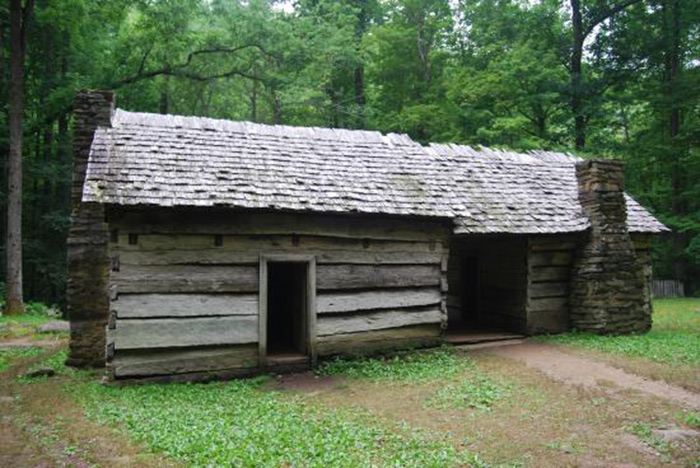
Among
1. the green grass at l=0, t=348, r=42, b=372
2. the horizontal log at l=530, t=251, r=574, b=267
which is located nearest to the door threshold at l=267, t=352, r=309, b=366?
the green grass at l=0, t=348, r=42, b=372

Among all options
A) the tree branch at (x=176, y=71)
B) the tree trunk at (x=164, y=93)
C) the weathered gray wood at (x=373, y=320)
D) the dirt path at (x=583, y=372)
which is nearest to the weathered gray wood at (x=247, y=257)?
the weathered gray wood at (x=373, y=320)

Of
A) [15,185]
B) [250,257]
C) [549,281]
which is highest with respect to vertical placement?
[15,185]

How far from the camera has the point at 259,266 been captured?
9.06 m

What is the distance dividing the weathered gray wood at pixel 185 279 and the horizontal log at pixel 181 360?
3.36 feet

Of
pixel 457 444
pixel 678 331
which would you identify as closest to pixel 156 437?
pixel 457 444

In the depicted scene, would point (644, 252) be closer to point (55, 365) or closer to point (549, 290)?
point (549, 290)

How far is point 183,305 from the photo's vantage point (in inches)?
337

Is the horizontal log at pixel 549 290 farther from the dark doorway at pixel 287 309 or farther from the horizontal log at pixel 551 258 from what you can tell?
the dark doorway at pixel 287 309

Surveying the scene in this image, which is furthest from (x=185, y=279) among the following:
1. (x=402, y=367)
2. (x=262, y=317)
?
(x=402, y=367)

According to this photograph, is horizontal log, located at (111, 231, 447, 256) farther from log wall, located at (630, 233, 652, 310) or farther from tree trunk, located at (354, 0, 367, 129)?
tree trunk, located at (354, 0, 367, 129)

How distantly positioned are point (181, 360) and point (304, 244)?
115 inches

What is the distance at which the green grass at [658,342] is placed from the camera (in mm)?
9570

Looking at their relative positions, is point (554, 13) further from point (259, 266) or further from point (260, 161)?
point (259, 266)

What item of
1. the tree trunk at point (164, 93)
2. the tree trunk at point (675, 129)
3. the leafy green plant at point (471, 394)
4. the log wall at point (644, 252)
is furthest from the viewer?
the tree trunk at point (164, 93)
